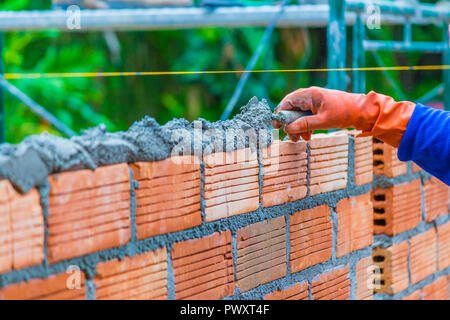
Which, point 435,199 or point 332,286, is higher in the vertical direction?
point 435,199

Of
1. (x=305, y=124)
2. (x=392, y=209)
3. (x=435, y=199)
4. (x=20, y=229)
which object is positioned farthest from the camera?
(x=435, y=199)

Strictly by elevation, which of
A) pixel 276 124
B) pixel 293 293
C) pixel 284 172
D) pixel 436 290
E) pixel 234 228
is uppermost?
pixel 276 124

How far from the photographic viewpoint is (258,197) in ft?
4.75

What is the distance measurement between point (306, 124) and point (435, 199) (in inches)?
40.1

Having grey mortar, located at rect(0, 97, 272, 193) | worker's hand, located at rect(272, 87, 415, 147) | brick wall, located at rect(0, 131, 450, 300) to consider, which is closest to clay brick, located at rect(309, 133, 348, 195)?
brick wall, located at rect(0, 131, 450, 300)

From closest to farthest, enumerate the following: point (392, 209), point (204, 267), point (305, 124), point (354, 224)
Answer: point (204, 267), point (305, 124), point (354, 224), point (392, 209)

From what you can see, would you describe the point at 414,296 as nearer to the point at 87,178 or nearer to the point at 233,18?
the point at 87,178

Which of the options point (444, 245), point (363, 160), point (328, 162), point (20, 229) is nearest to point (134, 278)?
point (20, 229)

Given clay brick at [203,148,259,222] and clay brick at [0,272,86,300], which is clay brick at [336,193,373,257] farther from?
clay brick at [0,272,86,300]

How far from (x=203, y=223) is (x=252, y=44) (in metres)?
6.20

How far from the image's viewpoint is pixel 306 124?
1466 mm
